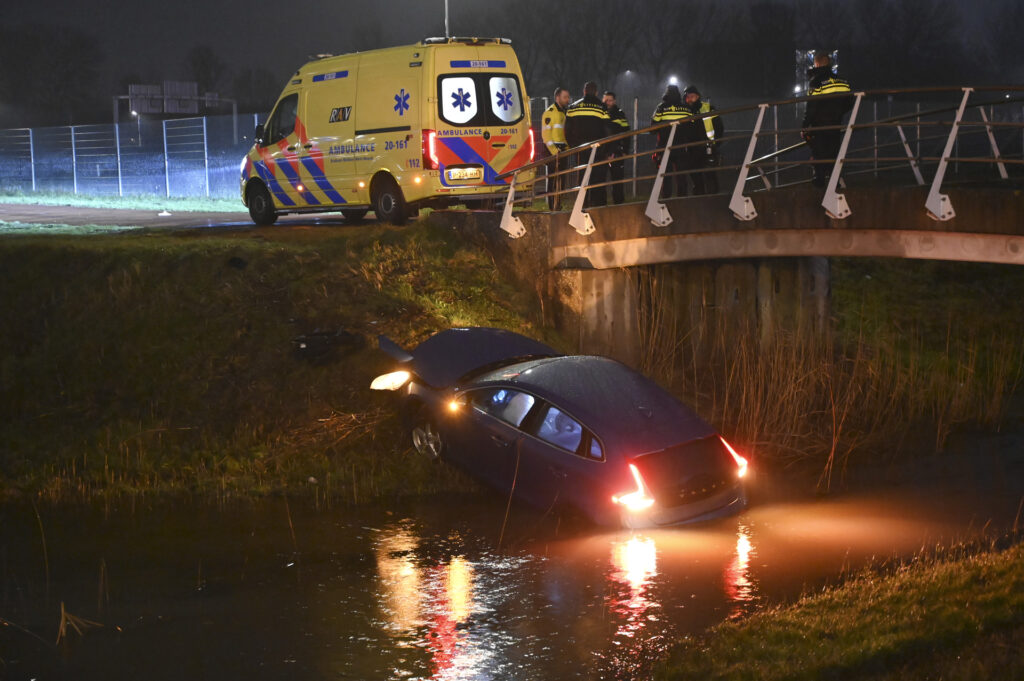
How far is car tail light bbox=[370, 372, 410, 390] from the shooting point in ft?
37.4

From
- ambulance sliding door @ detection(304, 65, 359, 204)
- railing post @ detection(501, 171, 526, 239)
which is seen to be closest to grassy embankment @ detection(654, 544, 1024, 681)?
railing post @ detection(501, 171, 526, 239)

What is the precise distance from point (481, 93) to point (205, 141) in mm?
18152

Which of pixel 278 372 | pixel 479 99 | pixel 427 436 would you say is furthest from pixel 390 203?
pixel 427 436

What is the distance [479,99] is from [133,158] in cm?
2093

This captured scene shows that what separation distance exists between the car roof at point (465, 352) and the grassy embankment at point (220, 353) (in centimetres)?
91

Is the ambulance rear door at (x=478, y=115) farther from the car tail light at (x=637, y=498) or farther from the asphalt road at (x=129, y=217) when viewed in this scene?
the car tail light at (x=637, y=498)

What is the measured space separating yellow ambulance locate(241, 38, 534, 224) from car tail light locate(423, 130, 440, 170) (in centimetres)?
1

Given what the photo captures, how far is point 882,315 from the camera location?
19.2m

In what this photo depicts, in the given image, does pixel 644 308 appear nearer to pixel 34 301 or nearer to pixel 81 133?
pixel 34 301

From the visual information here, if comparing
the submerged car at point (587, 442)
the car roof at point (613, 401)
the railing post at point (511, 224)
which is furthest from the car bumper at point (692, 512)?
the railing post at point (511, 224)

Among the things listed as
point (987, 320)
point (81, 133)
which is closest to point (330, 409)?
point (987, 320)

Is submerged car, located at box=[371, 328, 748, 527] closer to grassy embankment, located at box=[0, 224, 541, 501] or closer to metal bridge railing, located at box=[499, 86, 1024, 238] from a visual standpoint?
grassy embankment, located at box=[0, 224, 541, 501]

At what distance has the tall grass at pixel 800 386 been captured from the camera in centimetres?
1245

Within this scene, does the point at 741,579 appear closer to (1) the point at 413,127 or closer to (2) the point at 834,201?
(2) the point at 834,201
